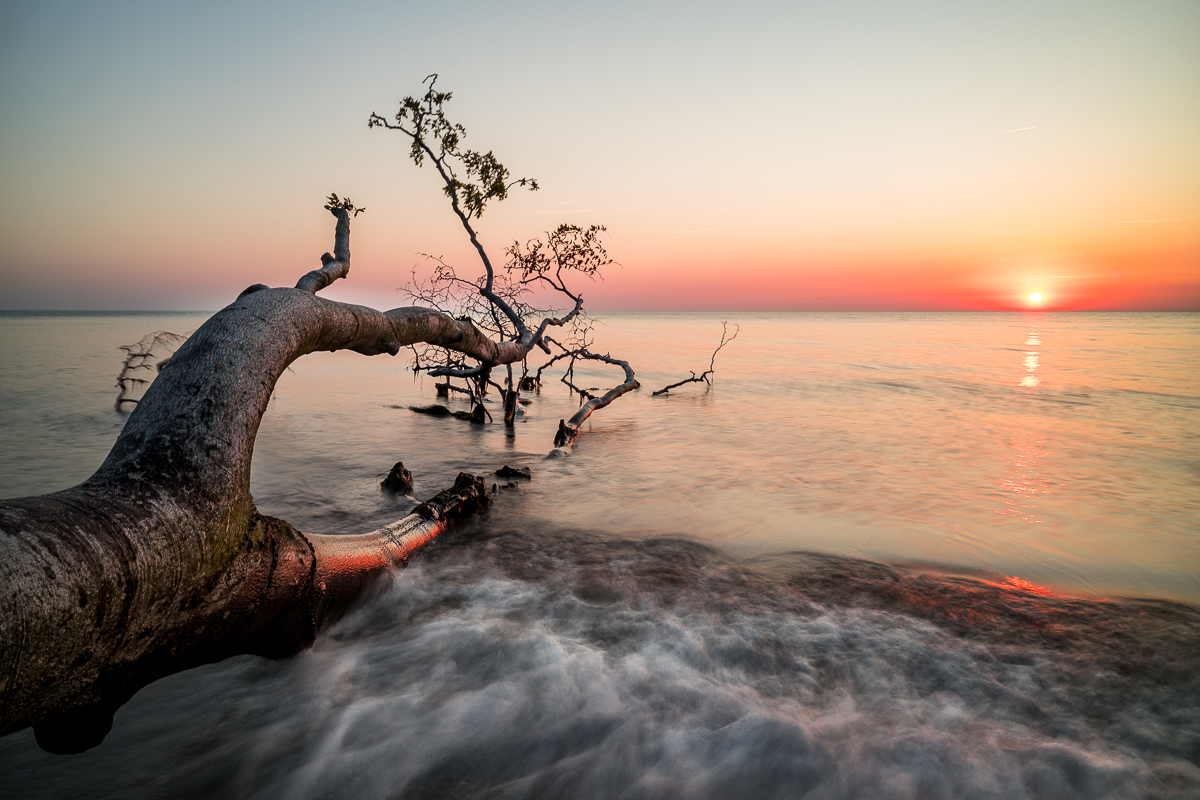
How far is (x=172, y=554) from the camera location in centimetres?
247

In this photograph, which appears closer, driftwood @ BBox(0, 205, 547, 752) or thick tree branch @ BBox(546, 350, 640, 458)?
driftwood @ BBox(0, 205, 547, 752)

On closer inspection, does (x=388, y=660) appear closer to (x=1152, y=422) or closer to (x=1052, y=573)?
(x=1052, y=573)

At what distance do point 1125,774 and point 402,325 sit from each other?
19.5 feet

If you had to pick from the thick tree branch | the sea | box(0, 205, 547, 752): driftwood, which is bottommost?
the sea

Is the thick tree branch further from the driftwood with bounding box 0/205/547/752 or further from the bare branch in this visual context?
the driftwood with bounding box 0/205/547/752

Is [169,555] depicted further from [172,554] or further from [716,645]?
[716,645]

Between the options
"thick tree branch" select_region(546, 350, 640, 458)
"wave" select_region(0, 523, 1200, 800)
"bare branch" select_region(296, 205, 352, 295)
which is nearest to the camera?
"wave" select_region(0, 523, 1200, 800)

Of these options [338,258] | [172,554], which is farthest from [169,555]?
[338,258]

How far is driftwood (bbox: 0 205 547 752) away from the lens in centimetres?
198

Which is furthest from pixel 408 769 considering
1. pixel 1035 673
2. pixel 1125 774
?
pixel 1035 673

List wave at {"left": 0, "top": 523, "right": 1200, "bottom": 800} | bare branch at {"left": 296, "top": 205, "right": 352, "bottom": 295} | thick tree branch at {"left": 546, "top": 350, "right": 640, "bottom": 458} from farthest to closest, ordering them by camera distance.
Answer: thick tree branch at {"left": 546, "top": 350, "right": 640, "bottom": 458}, bare branch at {"left": 296, "top": 205, "right": 352, "bottom": 295}, wave at {"left": 0, "top": 523, "right": 1200, "bottom": 800}

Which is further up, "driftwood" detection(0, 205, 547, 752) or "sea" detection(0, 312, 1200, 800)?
"driftwood" detection(0, 205, 547, 752)

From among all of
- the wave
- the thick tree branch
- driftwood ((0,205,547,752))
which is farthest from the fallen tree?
the thick tree branch

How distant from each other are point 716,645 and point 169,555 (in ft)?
13.2
